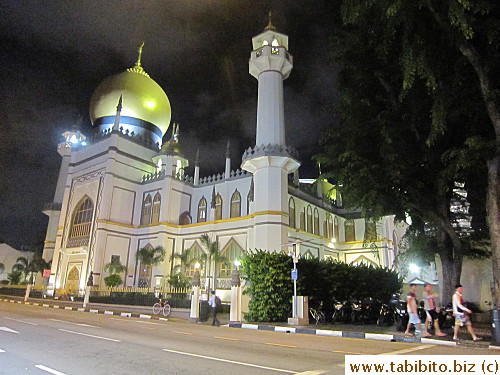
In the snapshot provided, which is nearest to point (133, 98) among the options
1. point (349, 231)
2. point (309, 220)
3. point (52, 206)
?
point (52, 206)

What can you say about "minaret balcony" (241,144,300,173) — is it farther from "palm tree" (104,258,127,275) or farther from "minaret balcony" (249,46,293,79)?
"palm tree" (104,258,127,275)

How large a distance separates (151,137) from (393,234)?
26.5m

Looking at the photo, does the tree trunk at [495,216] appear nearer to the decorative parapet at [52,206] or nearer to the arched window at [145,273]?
the arched window at [145,273]

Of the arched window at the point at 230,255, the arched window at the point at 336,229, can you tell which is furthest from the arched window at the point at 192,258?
the arched window at the point at 336,229

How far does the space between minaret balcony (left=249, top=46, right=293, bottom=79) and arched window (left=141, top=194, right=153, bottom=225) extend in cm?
1520

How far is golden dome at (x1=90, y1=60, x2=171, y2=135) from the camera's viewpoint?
3650 cm

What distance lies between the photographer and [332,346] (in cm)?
897

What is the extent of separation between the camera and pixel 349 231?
37.1 m

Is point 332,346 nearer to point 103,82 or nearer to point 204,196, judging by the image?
point 204,196

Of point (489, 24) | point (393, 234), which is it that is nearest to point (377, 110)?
point (489, 24)

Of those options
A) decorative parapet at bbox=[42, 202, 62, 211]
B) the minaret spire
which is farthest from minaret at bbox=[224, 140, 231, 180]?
decorative parapet at bbox=[42, 202, 62, 211]

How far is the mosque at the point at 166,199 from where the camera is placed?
2461 cm

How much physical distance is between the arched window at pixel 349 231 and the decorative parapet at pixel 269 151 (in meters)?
16.7

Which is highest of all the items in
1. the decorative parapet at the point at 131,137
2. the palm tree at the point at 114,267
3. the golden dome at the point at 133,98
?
Result: the golden dome at the point at 133,98
